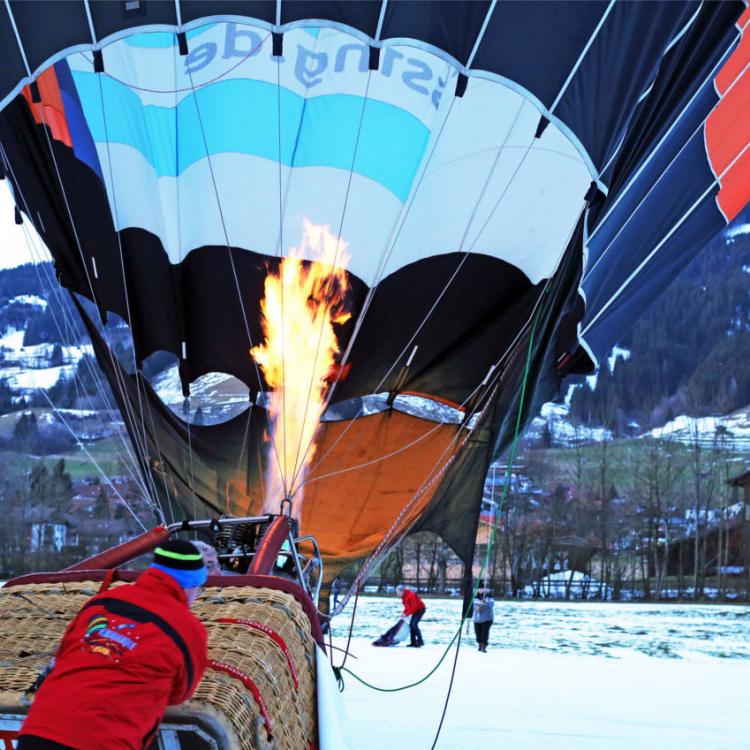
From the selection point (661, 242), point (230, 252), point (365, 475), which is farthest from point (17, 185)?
point (661, 242)

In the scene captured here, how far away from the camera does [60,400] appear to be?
57.7m

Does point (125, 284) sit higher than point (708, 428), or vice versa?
point (708, 428)

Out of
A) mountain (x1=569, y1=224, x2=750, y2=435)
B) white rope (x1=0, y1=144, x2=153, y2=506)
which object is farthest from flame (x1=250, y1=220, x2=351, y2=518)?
mountain (x1=569, y1=224, x2=750, y2=435)

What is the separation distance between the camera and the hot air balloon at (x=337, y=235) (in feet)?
17.4

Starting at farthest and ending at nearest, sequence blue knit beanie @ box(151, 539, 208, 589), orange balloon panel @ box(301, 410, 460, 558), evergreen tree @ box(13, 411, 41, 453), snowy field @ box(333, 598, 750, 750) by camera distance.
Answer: evergreen tree @ box(13, 411, 41, 453)
orange balloon panel @ box(301, 410, 460, 558)
snowy field @ box(333, 598, 750, 750)
blue knit beanie @ box(151, 539, 208, 589)

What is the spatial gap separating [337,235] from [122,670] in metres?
4.19

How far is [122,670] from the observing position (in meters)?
1.82

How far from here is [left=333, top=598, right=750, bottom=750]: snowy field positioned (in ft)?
16.4

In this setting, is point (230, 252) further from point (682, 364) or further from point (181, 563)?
point (682, 364)

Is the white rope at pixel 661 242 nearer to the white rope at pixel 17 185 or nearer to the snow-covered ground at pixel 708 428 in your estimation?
the white rope at pixel 17 185

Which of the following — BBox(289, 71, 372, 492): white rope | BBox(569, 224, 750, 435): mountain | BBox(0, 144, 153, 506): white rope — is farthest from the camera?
BBox(569, 224, 750, 435): mountain

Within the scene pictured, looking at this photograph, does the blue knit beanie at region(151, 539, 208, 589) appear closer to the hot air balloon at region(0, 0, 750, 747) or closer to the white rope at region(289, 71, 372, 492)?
the hot air balloon at region(0, 0, 750, 747)

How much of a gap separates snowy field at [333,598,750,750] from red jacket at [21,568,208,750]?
108 cm

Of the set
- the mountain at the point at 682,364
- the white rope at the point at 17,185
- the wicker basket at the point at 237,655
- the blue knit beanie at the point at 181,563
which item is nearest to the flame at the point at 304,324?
the white rope at the point at 17,185
